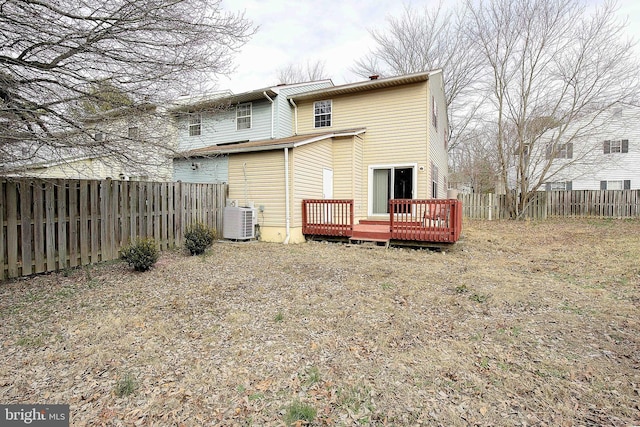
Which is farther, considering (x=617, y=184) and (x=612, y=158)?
(x=617, y=184)

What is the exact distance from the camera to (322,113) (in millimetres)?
13016

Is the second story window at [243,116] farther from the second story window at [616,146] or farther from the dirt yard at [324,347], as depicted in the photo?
the second story window at [616,146]

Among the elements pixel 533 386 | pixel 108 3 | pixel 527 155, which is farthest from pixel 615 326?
pixel 527 155

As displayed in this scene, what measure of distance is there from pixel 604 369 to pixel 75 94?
22.7ft

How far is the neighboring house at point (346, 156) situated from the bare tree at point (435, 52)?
12149 millimetres

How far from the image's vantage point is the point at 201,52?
4828mm

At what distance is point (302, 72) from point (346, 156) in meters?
21.6

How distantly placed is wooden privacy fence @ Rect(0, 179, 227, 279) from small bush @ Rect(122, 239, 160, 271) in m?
1.03

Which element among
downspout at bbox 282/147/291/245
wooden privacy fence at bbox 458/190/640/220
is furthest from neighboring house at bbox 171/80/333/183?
wooden privacy fence at bbox 458/190/640/220

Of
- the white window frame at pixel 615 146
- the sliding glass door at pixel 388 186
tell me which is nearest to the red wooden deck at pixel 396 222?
the sliding glass door at pixel 388 186

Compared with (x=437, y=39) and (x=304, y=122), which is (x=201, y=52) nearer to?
(x=304, y=122)

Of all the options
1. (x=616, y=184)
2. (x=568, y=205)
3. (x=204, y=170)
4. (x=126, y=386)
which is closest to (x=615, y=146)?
(x=616, y=184)

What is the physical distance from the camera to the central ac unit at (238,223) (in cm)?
981

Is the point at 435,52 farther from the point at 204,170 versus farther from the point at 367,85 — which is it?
the point at 204,170
